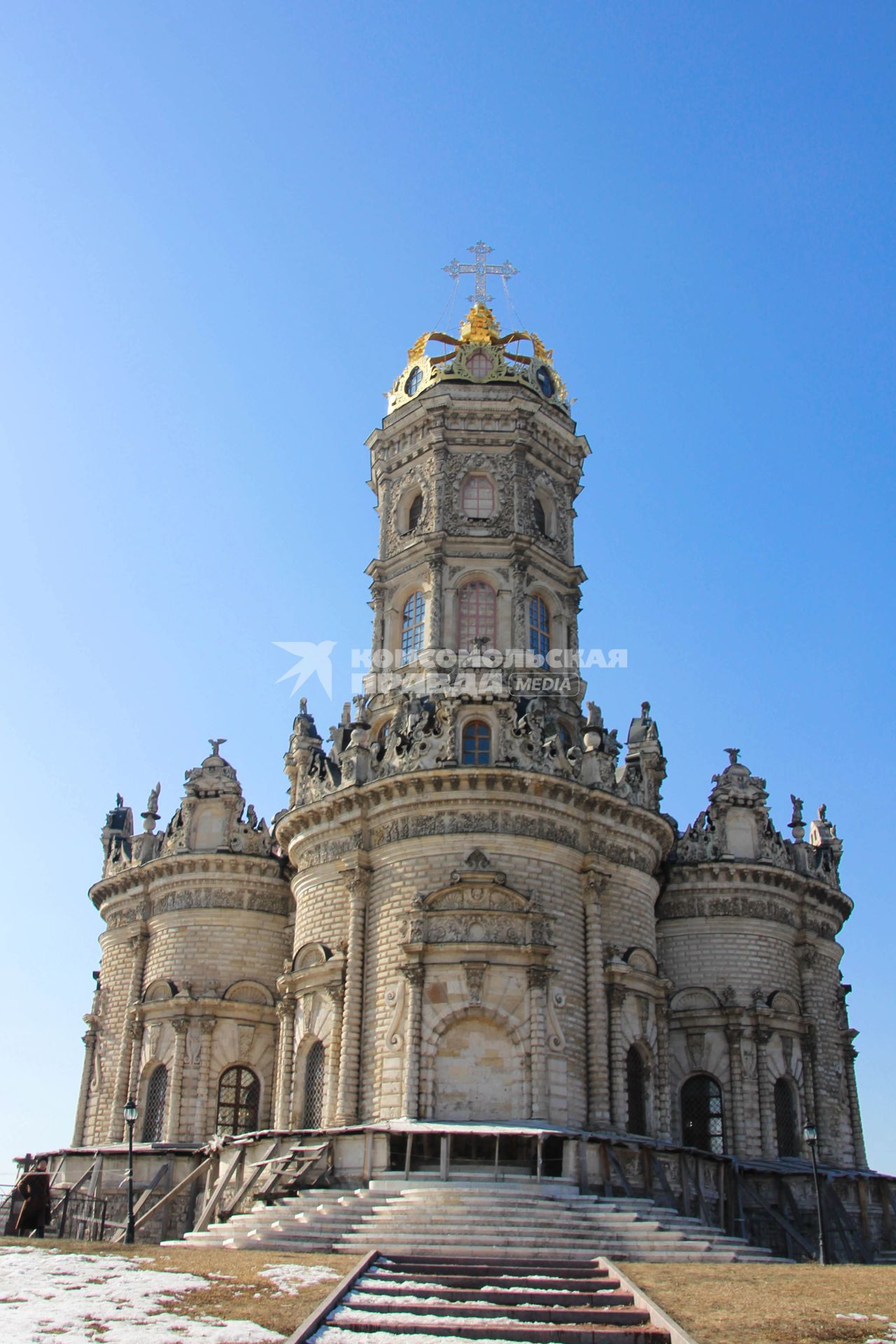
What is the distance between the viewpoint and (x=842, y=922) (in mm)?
44312

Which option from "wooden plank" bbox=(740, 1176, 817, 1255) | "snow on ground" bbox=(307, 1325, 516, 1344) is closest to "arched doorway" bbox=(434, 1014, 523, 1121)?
"wooden plank" bbox=(740, 1176, 817, 1255)

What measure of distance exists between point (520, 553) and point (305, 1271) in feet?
89.1

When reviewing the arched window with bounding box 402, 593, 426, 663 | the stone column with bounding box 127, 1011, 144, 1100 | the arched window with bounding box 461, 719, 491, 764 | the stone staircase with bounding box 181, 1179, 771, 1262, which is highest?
the arched window with bounding box 402, 593, 426, 663

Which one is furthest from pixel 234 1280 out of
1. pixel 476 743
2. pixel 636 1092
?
pixel 476 743

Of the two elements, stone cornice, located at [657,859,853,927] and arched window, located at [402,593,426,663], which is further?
arched window, located at [402,593,426,663]

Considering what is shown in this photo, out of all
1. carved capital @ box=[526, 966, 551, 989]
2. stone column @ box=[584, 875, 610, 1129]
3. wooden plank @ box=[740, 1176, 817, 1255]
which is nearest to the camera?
carved capital @ box=[526, 966, 551, 989]

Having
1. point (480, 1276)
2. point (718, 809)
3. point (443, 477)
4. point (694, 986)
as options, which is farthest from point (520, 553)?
point (480, 1276)

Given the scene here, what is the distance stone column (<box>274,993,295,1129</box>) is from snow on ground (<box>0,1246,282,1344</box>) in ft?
49.4

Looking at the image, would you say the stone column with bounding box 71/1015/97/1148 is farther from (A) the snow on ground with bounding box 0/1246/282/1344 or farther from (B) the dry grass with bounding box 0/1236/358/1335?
(A) the snow on ground with bounding box 0/1246/282/1344

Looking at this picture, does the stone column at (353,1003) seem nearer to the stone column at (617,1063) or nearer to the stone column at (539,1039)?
the stone column at (539,1039)

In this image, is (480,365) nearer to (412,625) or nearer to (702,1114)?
(412,625)

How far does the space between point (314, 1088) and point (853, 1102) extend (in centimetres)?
1883

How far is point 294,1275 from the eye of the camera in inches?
739

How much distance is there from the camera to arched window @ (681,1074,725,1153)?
38.6m
